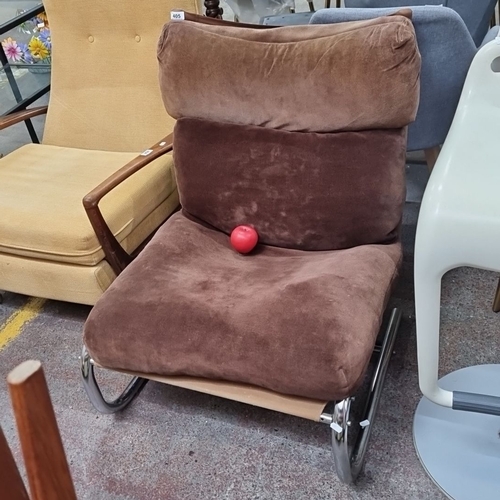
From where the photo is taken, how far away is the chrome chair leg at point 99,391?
141 cm

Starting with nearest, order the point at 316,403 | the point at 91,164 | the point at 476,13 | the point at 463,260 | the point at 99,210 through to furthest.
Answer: the point at 463,260 → the point at 316,403 → the point at 99,210 → the point at 91,164 → the point at 476,13

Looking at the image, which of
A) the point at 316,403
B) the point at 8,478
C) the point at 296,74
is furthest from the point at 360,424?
the point at 8,478

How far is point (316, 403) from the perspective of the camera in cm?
120

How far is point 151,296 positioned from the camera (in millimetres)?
1315

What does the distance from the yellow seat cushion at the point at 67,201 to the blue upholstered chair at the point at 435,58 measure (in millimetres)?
755

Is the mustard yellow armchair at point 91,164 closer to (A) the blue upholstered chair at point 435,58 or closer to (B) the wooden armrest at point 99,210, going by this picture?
(B) the wooden armrest at point 99,210

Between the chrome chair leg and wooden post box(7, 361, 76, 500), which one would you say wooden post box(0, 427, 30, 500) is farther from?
the chrome chair leg

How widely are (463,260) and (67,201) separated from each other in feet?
4.27

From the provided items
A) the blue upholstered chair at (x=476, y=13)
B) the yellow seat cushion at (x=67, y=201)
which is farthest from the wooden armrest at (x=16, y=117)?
the blue upholstered chair at (x=476, y=13)

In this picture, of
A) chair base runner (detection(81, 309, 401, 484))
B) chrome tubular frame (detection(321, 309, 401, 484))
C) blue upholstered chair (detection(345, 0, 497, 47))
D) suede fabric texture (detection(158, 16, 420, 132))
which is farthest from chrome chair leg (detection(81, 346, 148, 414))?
blue upholstered chair (detection(345, 0, 497, 47))

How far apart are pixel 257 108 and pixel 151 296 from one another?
0.57 metres

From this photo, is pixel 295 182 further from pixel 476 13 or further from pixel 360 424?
pixel 476 13

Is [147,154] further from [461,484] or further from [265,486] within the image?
[461,484]

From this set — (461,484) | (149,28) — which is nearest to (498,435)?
(461,484)
